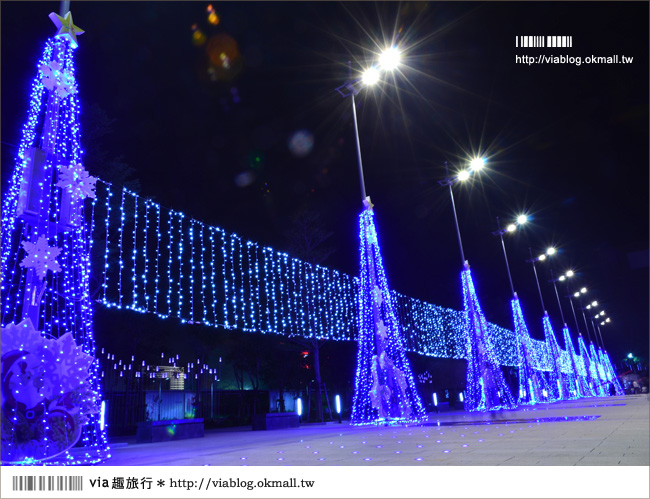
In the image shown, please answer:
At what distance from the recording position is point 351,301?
76.1 feet

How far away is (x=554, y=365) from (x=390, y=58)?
26.6m

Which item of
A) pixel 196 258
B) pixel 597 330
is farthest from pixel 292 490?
pixel 597 330

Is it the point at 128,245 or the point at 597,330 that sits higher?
the point at 128,245

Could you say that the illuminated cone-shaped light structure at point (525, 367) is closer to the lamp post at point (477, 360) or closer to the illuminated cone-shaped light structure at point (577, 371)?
the lamp post at point (477, 360)

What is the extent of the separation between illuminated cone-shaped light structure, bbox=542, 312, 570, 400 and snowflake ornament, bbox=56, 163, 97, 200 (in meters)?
30.6

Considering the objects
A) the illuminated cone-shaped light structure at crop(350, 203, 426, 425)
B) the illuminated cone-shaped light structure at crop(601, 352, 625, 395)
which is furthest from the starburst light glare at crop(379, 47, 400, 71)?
the illuminated cone-shaped light structure at crop(601, 352, 625, 395)

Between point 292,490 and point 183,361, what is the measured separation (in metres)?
26.9

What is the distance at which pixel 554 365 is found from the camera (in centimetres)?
3181

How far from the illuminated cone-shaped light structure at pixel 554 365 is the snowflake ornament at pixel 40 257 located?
31008 mm

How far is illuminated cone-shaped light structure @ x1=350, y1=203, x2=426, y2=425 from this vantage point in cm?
1293

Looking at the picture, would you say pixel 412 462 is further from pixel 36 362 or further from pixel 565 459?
pixel 36 362

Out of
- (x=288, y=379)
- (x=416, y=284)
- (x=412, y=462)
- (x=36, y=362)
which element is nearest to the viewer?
(x=412, y=462)

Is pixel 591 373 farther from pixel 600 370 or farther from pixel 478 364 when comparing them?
pixel 478 364

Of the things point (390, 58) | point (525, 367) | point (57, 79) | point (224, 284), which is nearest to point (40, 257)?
point (57, 79)
